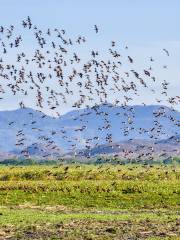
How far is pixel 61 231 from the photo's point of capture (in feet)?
150

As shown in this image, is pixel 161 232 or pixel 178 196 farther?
pixel 178 196

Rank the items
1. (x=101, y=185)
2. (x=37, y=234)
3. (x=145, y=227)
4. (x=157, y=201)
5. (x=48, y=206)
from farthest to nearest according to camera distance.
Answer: (x=101, y=185), (x=157, y=201), (x=48, y=206), (x=145, y=227), (x=37, y=234)

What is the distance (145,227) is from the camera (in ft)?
158

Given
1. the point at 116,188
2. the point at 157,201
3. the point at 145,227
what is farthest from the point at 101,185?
the point at 145,227

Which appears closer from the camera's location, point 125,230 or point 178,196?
point 125,230

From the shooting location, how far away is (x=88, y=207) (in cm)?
7319

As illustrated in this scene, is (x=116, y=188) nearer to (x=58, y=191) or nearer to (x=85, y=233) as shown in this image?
(x=58, y=191)

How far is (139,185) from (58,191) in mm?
8978

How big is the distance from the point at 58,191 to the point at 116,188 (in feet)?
20.4

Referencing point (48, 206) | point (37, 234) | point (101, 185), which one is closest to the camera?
point (37, 234)

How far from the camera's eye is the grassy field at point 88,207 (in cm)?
4594

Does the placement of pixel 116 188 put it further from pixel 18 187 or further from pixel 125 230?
pixel 125 230

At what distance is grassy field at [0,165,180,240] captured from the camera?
1809 inches

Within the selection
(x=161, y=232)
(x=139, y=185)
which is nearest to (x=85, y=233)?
(x=161, y=232)
